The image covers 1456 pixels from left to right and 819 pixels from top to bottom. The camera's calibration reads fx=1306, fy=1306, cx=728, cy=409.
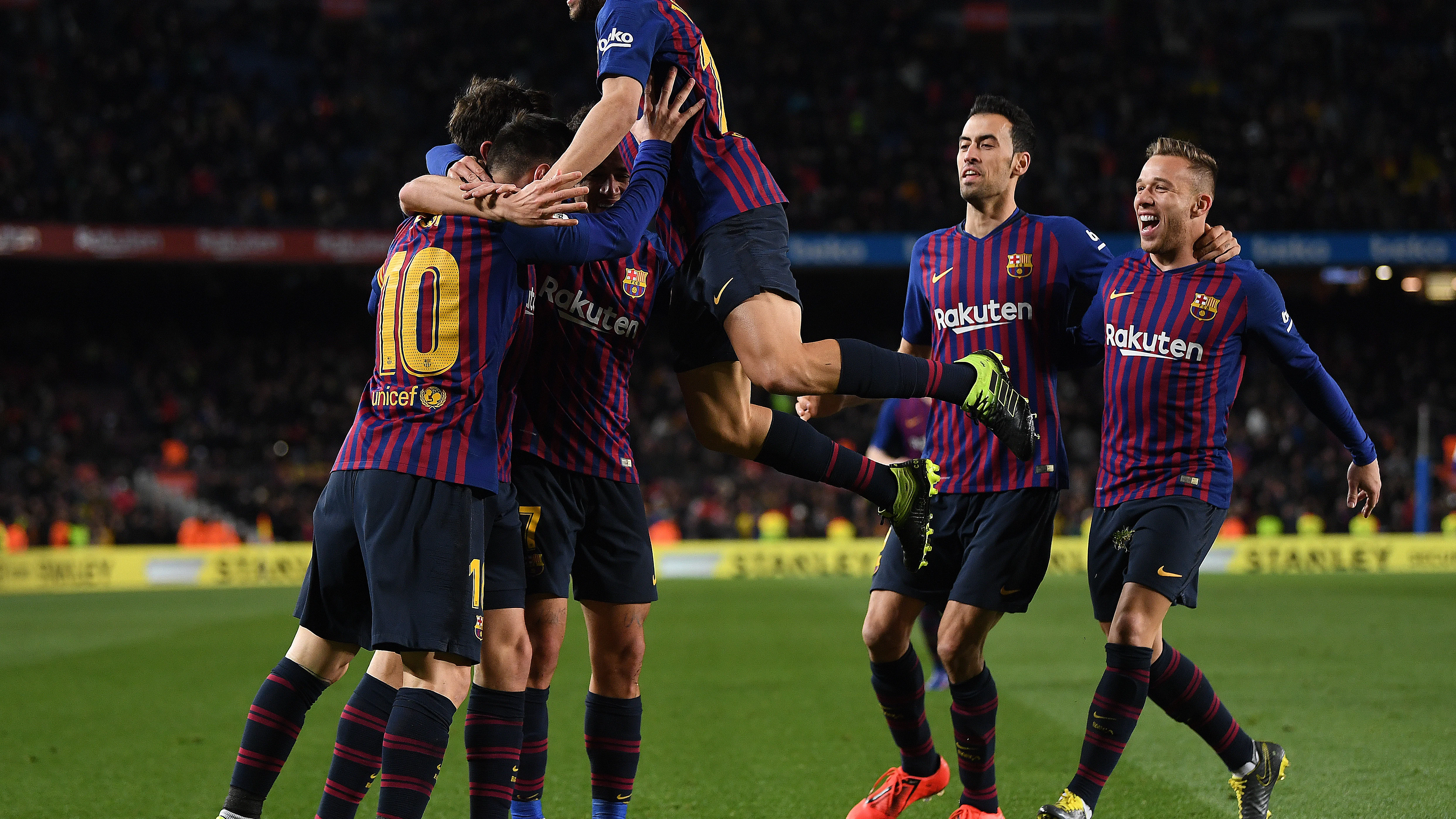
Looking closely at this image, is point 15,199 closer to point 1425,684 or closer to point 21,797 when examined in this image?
point 21,797

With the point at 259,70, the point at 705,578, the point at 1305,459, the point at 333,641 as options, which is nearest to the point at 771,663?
the point at 333,641

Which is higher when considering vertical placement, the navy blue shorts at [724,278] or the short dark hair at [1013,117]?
the short dark hair at [1013,117]

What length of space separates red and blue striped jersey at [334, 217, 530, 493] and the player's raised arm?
8.83 ft

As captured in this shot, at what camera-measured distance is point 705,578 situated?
1920cm

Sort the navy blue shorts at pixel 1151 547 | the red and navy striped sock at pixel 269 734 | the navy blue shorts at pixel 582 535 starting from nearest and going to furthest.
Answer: the red and navy striped sock at pixel 269 734 → the navy blue shorts at pixel 582 535 → the navy blue shorts at pixel 1151 547

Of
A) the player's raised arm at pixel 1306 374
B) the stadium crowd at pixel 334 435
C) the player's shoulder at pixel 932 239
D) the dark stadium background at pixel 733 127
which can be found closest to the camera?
the player's raised arm at pixel 1306 374

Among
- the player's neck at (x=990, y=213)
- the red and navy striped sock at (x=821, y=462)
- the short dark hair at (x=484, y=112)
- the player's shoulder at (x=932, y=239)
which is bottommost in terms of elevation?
the red and navy striped sock at (x=821, y=462)

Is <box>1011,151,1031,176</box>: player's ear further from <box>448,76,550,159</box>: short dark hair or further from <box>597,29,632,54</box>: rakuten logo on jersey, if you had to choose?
<box>448,76,550,159</box>: short dark hair

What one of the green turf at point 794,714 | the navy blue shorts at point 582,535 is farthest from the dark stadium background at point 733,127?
the navy blue shorts at point 582,535

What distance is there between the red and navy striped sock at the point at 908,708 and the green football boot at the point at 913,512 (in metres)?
0.39

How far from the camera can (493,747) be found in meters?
3.74

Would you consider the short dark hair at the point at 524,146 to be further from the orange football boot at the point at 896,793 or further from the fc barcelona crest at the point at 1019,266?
the orange football boot at the point at 896,793

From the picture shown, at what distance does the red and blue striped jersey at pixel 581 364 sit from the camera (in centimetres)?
410

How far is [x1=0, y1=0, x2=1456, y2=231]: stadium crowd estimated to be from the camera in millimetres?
24406
